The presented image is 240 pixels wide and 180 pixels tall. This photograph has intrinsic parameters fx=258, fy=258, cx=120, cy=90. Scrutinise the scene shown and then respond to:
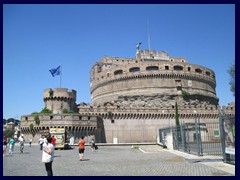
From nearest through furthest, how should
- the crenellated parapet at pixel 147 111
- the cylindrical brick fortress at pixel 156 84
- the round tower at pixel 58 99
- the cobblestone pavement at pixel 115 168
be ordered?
the cobblestone pavement at pixel 115 168 → the round tower at pixel 58 99 → the crenellated parapet at pixel 147 111 → the cylindrical brick fortress at pixel 156 84

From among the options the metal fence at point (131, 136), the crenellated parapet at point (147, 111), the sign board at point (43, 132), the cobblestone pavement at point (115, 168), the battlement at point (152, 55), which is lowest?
the metal fence at point (131, 136)

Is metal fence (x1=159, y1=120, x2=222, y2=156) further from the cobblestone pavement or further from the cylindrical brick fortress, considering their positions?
the cylindrical brick fortress

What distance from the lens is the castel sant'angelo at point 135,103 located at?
127 feet

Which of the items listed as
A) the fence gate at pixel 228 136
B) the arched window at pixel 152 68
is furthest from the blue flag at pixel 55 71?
the fence gate at pixel 228 136

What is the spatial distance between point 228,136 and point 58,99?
126ft

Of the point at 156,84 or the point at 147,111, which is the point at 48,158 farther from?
the point at 156,84

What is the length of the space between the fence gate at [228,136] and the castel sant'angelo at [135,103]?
94.5 ft

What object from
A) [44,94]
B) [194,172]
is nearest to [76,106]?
[44,94]

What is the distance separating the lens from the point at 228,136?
1030cm

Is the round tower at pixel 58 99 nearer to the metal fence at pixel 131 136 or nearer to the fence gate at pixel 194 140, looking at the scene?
the metal fence at pixel 131 136

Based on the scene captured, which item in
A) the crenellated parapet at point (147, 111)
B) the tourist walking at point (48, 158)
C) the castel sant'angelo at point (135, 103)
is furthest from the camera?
the crenellated parapet at point (147, 111)

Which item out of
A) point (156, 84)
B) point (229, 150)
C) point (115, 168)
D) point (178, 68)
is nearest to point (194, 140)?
point (229, 150)

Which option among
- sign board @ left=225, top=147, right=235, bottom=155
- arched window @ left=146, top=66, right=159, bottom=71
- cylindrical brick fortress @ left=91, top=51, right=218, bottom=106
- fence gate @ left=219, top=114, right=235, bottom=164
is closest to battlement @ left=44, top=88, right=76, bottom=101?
cylindrical brick fortress @ left=91, top=51, right=218, bottom=106

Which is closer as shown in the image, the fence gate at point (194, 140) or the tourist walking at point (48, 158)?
the tourist walking at point (48, 158)
